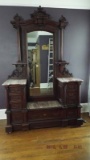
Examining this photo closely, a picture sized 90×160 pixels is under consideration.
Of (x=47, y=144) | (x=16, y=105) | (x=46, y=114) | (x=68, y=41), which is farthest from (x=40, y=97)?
(x=68, y=41)

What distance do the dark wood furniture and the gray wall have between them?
0.14 meters

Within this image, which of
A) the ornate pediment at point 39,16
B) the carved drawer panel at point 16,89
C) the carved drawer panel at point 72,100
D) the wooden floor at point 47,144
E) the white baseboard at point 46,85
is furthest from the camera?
the white baseboard at point 46,85

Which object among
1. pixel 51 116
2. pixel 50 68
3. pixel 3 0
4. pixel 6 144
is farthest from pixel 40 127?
pixel 3 0

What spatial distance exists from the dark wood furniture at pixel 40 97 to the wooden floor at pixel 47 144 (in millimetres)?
159

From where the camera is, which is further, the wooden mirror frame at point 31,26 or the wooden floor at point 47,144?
the wooden mirror frame at point 31,26

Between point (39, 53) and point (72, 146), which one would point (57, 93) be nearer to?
point (39, 53)

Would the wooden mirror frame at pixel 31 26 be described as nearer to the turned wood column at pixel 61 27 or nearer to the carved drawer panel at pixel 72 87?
the turned wood column at pixel 61 27

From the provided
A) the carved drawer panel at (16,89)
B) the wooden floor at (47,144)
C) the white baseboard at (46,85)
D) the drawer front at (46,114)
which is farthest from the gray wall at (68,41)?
the wooden floor at (47,144)

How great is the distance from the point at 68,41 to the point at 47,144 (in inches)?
82.6

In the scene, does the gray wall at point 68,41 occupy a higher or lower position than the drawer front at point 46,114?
higher

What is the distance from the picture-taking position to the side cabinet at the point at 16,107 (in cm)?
273

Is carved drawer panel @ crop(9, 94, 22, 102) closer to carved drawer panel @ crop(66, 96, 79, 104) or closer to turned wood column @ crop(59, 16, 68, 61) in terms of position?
carved drawer panel @ crop(66, 96, 79, 104)

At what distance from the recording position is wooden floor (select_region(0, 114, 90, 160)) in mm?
2131

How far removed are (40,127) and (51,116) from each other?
0.93ft
